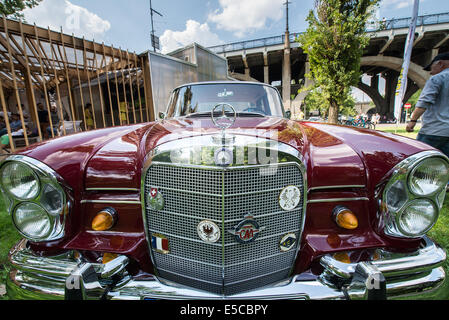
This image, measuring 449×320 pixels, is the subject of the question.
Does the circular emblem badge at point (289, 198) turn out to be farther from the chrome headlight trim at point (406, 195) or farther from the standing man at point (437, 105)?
the standing man at point (437, 105)

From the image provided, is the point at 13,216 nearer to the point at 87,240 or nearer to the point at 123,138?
the point at 87,240

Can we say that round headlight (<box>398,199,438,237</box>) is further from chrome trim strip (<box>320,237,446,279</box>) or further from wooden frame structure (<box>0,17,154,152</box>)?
wooden frame structure (<box>0,17,154,152</box>)

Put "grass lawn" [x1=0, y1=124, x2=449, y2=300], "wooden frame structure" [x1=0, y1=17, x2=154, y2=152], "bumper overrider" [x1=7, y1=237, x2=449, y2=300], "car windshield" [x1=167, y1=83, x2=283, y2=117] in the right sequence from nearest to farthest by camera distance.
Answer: "bumper overrider" [x1=7, y1=237, x2=449, y2=300], "grass lawn" [x1=0, y1=124, x2=449, y2=300], "car windshield" [x1=167, y1=83, x2=283, y2=117], "wooden frame structure" [x1=0, y1=17, x2=154, y2=152]

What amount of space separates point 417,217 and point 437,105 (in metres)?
2.67

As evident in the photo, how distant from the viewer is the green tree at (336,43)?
8.42 metres

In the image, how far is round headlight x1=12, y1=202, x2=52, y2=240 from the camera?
4.03ft

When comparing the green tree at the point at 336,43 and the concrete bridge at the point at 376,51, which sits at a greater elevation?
the concrete bridge at the point at 376,51

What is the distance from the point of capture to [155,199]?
123cm

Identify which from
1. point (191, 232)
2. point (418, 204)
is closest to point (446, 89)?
point (418, 204)

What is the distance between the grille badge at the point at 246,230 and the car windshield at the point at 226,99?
1564 mm

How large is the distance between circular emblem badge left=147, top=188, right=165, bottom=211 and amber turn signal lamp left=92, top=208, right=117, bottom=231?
239mm

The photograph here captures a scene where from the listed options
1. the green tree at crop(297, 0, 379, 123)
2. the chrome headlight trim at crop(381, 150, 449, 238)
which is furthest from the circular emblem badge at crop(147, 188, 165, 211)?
the green tree at crop(297, 0, 379, 123)

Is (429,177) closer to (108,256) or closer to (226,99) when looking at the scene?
(108,256)

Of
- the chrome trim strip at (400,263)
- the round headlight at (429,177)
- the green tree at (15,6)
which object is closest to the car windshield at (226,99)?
the round headlight at (429,177)
